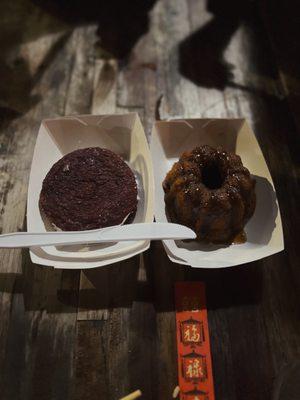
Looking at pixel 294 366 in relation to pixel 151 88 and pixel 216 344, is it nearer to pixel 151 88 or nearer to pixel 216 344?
pixel 216 344

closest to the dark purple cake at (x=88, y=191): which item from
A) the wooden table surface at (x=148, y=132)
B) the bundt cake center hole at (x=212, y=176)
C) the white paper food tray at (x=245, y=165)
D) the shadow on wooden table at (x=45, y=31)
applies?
the white paper food tray at (x=245, y=165)

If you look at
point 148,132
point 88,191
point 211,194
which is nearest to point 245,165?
point 211,194

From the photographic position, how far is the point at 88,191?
2.10 m

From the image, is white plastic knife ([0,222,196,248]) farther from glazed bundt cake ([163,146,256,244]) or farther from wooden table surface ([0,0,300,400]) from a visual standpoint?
wooden table surface ([0,0,300,400])

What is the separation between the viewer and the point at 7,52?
10.4 ft

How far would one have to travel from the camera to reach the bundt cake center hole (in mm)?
2146

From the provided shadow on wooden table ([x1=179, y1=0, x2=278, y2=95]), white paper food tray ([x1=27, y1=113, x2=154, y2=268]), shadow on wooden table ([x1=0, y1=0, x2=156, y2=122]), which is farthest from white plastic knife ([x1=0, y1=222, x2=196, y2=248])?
shadow on wooden table ([x1=179, y1=0, x2=278, y2=95])

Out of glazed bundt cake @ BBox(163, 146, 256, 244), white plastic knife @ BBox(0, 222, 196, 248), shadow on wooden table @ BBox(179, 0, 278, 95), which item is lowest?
white plastic knife @ BBox(0, 222, 196, 248)

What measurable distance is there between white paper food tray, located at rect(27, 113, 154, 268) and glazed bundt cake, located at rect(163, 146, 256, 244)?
18cm

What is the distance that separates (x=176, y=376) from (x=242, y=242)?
32.1 inches

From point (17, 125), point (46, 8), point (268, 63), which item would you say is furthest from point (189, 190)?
point (46, 8)

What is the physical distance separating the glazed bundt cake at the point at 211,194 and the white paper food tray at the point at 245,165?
7 centimetres

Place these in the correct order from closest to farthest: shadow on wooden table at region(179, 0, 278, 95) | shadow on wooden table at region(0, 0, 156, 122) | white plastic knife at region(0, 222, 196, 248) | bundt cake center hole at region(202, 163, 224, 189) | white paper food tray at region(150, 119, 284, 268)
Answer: white plastic knife at region(0, 222, 196, 248), white paper food tray at region(150, 119, 284, 268), bundt cake center hole at region(202, 163, 224, 189), shadow on wooden table at region(0, 0, 156, 122), shadow on wooden table at region(179, 0, 278, 95)

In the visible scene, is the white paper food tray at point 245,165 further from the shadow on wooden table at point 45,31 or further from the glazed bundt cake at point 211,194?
the shadow on wooden table at point 45,31
